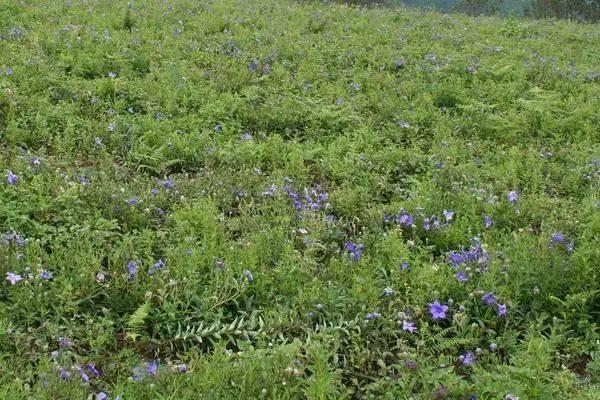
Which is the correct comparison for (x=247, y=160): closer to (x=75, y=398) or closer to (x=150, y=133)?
(x=150, y=133)

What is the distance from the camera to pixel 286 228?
15.9 feet

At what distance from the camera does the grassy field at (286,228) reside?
3.51 meters

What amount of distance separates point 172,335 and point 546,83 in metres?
7.74

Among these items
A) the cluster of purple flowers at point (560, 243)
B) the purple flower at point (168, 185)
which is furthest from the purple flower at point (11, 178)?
the cluster of purple flowers at point (560, 243)

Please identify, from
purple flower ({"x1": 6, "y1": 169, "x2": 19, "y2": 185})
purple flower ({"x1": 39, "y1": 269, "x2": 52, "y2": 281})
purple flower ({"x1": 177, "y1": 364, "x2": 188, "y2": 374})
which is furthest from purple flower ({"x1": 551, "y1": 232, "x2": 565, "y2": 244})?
purple flower ({"x1": 6, "y1": 169, "x2": 19, "y2": 185})

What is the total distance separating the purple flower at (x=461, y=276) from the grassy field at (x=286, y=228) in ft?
0.24

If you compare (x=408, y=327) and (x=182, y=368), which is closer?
(x=182, y=368)

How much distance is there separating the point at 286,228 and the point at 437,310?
1467 millimetres

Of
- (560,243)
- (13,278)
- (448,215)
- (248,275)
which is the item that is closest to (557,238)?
(560,243)

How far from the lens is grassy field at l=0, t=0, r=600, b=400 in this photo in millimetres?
3512

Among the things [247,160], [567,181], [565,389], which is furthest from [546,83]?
[565,389]

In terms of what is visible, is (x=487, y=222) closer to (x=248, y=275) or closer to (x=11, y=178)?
(x=248, y=275)

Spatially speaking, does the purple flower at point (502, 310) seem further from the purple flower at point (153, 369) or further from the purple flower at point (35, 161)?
the purple flower at point (35, 161)

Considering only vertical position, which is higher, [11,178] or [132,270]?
[11,178]
